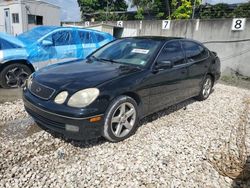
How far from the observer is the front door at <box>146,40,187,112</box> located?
3497mm

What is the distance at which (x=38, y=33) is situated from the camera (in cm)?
590

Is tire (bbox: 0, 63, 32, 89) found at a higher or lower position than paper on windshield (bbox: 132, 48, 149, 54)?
lower

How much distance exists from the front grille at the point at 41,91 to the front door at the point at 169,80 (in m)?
1.39

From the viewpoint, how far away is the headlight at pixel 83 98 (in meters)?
2.66

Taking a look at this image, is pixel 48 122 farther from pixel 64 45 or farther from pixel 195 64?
pixel 64 45

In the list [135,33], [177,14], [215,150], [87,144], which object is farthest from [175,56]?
[177,14]

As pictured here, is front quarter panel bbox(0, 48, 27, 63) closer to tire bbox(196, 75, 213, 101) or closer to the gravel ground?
the gravel ground

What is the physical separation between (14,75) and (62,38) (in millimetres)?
1584

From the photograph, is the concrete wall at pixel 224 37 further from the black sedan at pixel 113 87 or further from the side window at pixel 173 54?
the side window at pixel 173 54

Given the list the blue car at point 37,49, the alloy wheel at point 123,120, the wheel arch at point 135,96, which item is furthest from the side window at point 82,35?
the alloy wheel at point 123,120

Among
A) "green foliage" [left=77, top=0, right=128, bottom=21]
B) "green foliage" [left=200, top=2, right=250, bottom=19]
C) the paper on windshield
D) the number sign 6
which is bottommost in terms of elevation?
the paper on windshield

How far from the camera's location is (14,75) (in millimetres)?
5082

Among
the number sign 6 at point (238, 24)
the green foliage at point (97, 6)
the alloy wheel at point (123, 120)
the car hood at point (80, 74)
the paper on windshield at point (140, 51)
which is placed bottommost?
the alloy wheel at point (123, 120)

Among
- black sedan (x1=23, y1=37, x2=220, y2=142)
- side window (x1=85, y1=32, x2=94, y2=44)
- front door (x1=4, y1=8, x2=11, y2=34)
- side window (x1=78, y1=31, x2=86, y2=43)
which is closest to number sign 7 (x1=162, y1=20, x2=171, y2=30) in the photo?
side window (x1=85, y1=32, x2=94, y2=44)
